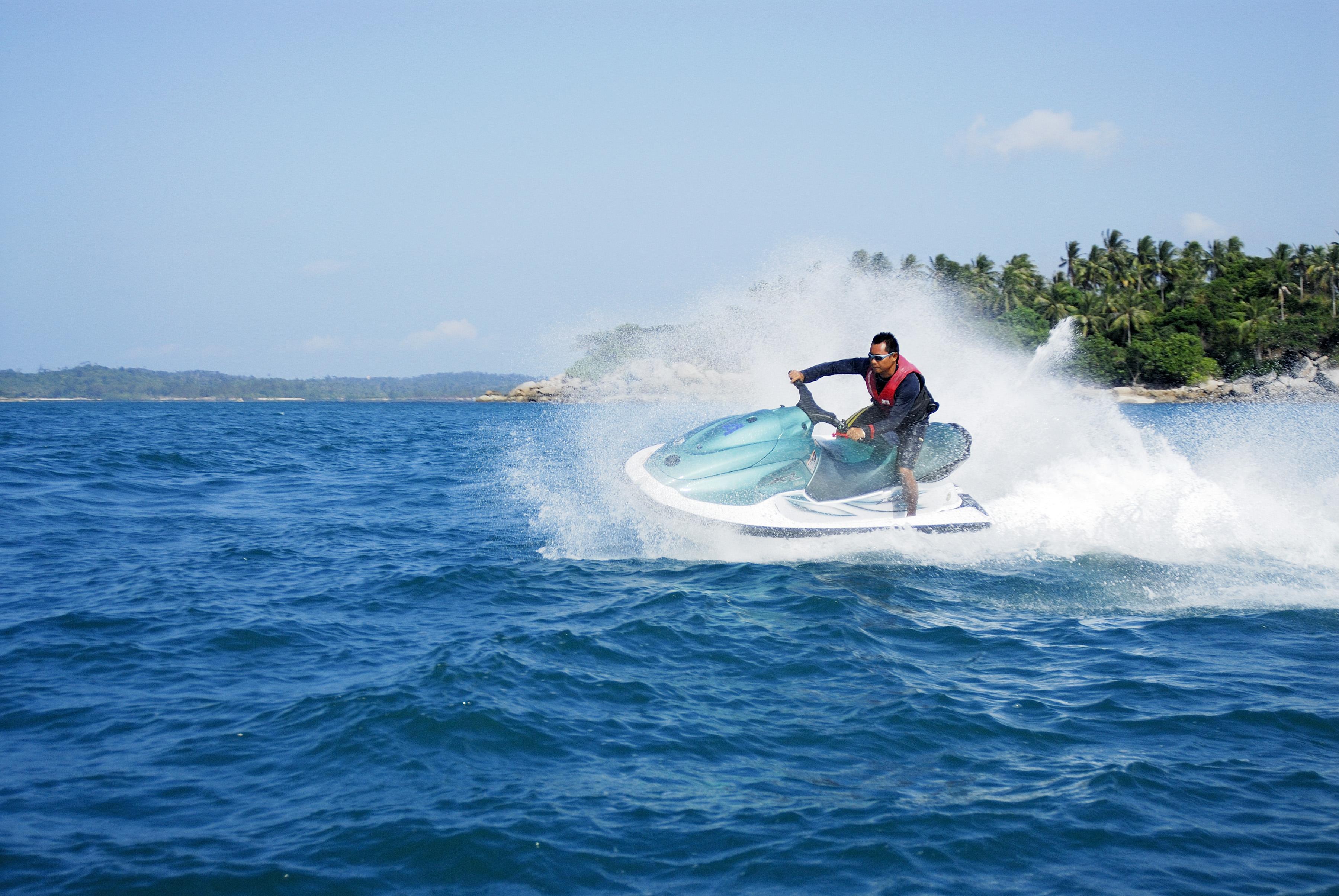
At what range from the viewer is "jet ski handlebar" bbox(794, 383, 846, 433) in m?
8.31

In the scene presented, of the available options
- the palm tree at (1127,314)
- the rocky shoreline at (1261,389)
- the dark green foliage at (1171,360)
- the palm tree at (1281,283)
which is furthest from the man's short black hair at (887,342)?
the palm tree at (1281,283)

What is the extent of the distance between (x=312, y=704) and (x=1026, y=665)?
4124 millimetres

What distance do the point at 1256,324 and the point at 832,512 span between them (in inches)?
2391

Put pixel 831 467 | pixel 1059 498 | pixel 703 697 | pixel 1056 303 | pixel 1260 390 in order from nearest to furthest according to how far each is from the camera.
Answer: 1. pixel 703 697
2. pixel 831 467
3. pixel 1059 498
4. pixel 1260 390
5. pixel 1056 303

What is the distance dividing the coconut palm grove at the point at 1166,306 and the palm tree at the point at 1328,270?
0.07 m

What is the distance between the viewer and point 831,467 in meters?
8.27

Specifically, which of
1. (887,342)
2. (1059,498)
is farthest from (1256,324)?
(887,342)

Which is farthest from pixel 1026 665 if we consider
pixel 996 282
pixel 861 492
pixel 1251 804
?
pixel 996 282

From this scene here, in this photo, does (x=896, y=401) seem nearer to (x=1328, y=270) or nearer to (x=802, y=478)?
(x=802, y=478)

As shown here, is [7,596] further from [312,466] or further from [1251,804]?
[312,466]

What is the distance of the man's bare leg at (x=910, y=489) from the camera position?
7.97m

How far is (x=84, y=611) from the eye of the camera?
6.56 m

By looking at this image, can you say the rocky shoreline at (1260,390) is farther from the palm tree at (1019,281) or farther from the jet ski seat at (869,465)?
the jet ski seat at (869,465)

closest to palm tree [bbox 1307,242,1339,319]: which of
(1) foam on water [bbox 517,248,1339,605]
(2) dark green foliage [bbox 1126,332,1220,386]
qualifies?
(2) dark green foliage [bbox 1126,332,1220,386]
